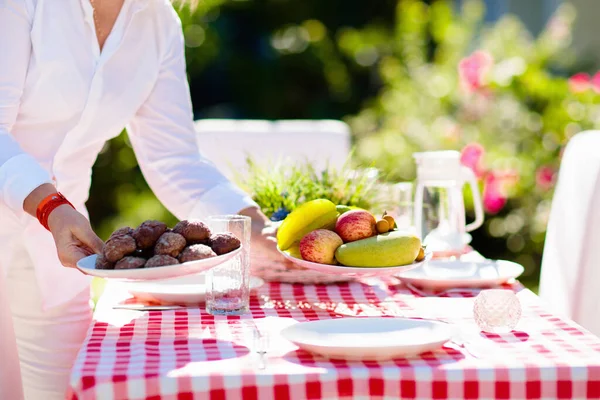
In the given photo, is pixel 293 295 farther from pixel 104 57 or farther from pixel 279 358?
pixel 104 57

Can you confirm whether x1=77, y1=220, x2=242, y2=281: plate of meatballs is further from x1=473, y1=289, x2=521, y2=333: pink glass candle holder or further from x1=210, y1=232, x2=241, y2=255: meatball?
x1=473, y1=289, x2=521, y2=333: pink glass candle holder

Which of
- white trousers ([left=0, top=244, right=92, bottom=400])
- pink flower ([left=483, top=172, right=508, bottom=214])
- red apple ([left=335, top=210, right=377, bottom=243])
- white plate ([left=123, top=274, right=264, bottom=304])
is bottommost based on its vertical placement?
pink flower ([left=483, top=172, right=508, bottom=214])

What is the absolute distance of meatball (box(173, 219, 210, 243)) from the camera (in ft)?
5.19

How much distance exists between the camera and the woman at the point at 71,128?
6.50ft

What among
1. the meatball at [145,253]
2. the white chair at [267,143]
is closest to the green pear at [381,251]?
the meatball at [145,253]

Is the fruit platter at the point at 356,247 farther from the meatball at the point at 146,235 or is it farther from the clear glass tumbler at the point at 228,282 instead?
the meatball at the point at 146,235

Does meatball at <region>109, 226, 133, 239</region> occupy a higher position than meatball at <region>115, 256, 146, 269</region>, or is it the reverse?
meatball at <region>109, 226, 133, 239</region>

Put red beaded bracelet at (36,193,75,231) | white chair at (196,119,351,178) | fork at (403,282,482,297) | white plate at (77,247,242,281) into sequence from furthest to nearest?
white chair at (196,119,351,178), fork at (403,282,482,297), red beaded bracelet at (36,193,75,231), white plate at (77,247,242,281)

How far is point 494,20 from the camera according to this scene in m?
7.29

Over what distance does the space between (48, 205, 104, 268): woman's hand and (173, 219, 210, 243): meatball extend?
169 mm

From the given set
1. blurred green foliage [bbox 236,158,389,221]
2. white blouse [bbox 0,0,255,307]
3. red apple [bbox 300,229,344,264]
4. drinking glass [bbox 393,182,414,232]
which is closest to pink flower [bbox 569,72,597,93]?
drinking glass [bbox 393,182,414,232]

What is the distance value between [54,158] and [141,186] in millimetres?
3868

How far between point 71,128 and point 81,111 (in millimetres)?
50

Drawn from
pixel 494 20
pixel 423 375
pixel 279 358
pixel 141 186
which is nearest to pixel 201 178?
pixel 279 358
